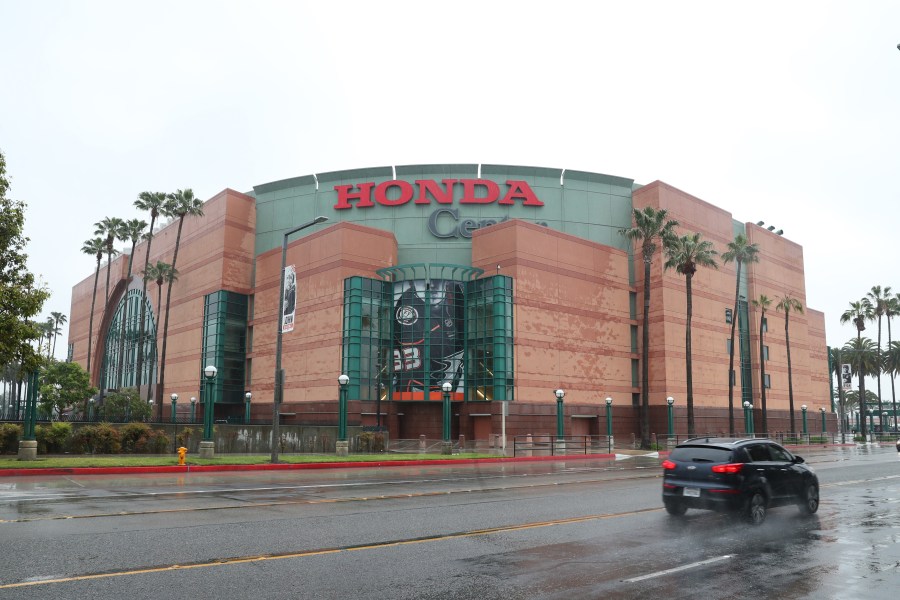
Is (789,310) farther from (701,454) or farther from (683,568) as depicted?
(683,568)

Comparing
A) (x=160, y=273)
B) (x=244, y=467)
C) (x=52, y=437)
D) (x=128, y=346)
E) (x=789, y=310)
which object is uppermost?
(x=160, y=273)

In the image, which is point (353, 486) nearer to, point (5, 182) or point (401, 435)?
point (5, 182)

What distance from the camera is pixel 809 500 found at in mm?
13914

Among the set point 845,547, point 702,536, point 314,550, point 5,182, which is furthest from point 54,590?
point 5,182

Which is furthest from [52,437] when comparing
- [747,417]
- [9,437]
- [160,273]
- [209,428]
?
[747,417]

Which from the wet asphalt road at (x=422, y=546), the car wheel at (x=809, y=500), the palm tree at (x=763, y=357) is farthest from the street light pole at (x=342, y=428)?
the palm tree at (x=763, y=357)

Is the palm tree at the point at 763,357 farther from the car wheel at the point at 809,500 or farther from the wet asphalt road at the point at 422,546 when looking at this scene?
the car wheel at the point at 809,500

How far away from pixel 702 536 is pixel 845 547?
6.52 ft

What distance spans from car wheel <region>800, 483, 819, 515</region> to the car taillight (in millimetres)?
2101

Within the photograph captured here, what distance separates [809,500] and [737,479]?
8.08ft

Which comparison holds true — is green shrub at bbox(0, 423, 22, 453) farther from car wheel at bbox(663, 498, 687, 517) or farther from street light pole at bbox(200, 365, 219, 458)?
car wheel at bbox(663, 498, 687, 517)

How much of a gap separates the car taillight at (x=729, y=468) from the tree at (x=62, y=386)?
6284 centimetres

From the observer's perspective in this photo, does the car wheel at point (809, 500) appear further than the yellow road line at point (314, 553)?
Yes

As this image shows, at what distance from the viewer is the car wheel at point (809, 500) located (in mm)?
13820
